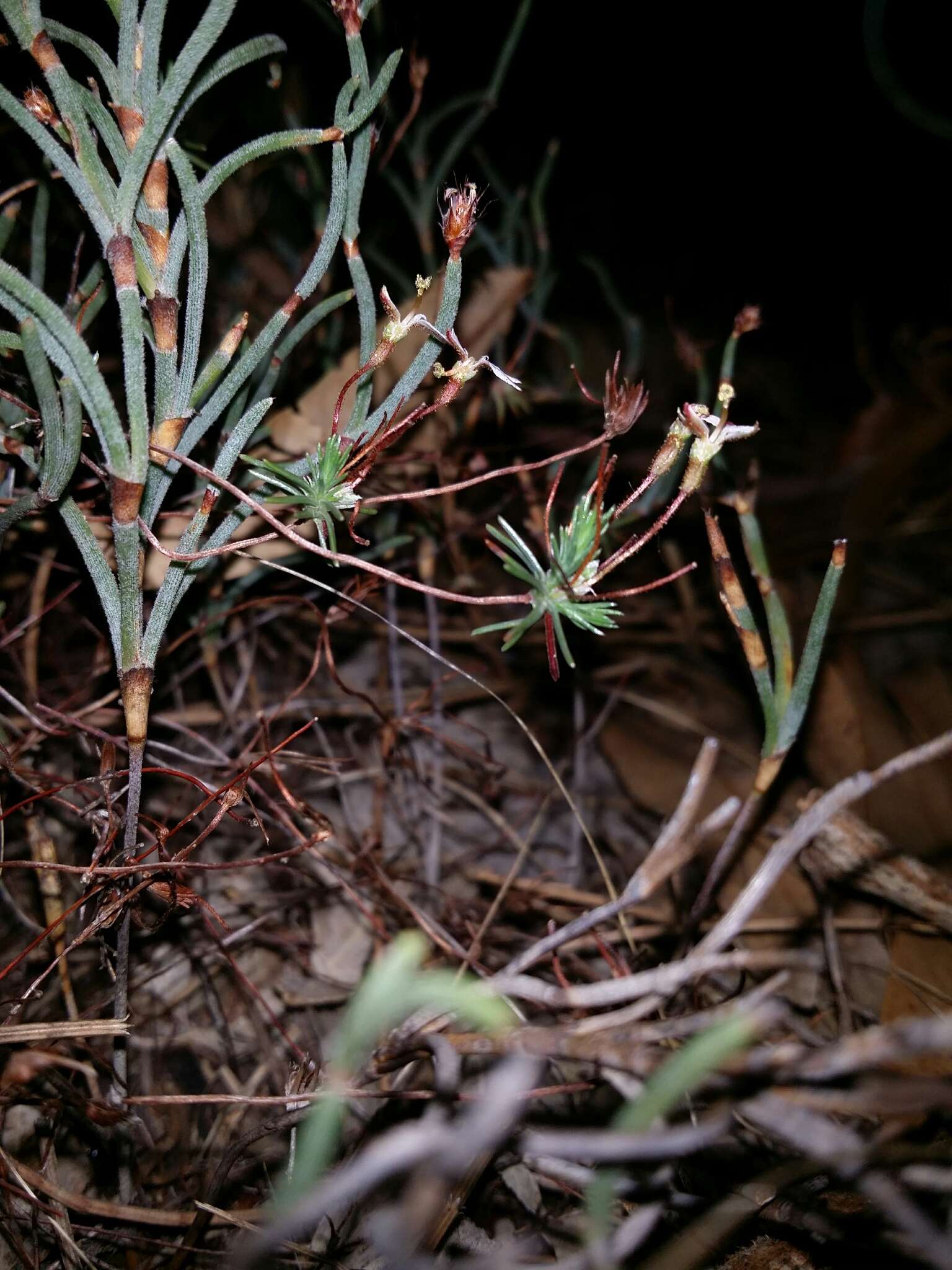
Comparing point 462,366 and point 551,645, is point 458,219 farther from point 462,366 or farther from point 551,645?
point 551,645

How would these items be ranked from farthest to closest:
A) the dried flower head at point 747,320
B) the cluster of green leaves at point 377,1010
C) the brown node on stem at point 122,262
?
the dried flower head at point 747,320, the brown node on stem at point 122,262, the cluster of green leaves at point 377,1010

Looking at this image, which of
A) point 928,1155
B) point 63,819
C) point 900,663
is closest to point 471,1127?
point 928,1155

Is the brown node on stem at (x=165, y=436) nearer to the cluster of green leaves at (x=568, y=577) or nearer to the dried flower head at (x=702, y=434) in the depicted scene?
the cluster of green leaves at (x=568, y=577)

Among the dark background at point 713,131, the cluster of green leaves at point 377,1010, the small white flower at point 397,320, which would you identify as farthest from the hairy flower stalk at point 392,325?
the dark background at point 713,131

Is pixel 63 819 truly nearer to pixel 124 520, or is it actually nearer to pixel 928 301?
pixel 124 520

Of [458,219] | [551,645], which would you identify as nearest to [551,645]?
[551,645]

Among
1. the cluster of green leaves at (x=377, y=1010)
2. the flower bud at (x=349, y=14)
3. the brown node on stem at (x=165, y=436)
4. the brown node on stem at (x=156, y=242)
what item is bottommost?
the cluster of green leaves at (x=377, y=1010)

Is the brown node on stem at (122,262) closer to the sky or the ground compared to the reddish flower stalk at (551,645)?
closer to the sky
